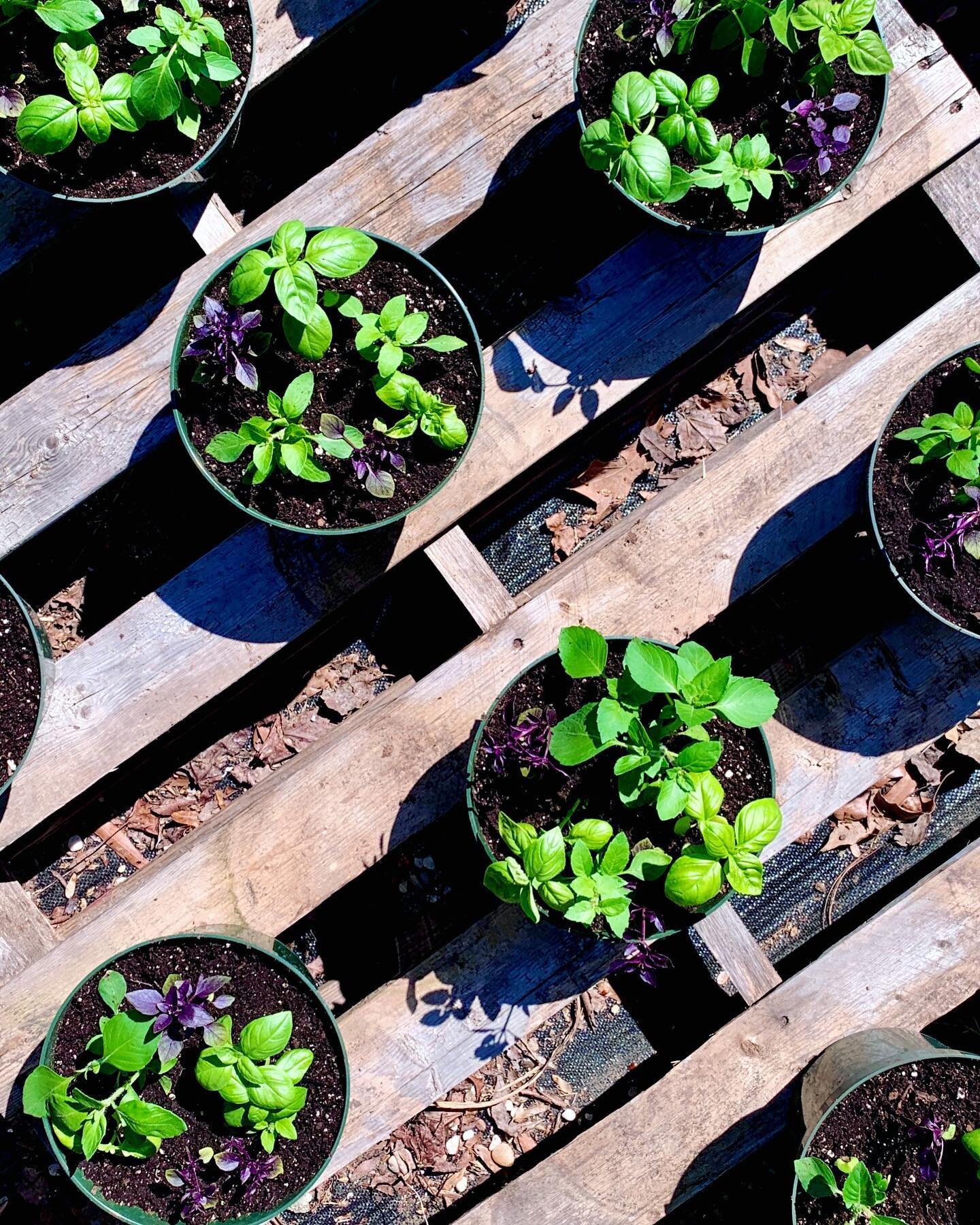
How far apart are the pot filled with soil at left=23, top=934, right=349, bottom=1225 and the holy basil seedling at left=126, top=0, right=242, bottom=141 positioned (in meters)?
1.71

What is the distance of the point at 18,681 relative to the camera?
2.19 metres

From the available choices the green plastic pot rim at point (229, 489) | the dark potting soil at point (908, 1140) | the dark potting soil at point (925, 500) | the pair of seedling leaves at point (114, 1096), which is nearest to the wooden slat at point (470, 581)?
the green plastic pot rim at point (229, 489)

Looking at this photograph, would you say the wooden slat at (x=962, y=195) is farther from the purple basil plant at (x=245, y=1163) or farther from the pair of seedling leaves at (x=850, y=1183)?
the purple basil plant at (x=245, y=1163)

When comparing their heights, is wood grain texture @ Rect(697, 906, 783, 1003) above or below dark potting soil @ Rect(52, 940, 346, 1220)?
below

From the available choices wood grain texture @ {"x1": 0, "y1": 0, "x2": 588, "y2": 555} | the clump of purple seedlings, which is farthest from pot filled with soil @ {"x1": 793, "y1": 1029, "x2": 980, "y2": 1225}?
wood grain texture @ {"x1": 0, "y1": 0, "x2": 588, "y2": 555}

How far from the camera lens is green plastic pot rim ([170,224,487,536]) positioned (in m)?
2.10

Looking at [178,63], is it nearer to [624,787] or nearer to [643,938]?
[624,787]

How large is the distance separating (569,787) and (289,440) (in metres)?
0.94

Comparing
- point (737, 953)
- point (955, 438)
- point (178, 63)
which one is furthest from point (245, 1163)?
point (178, 63)

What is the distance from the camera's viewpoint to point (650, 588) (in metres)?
2.26

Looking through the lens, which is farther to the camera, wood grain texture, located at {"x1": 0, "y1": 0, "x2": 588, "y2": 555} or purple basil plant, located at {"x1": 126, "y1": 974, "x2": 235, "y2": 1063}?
wood grain texture, located at {"x1": 0, "y1": 0, "x2": 588, "y2": 555}

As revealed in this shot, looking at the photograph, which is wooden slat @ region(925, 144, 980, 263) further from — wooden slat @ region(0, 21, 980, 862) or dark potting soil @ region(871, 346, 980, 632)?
dark potting soil @ region(871, 346, 980, 632)

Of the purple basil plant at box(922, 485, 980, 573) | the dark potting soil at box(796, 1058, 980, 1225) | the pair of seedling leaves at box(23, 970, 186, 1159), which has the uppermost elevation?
the pair of seedling leaves at box(23, 970, 186, 1159)

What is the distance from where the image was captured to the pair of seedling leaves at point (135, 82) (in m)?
1.94
